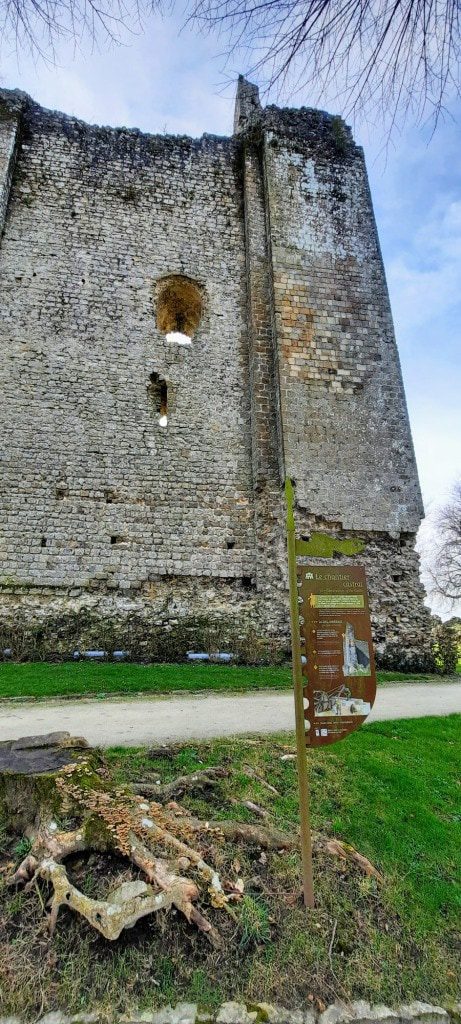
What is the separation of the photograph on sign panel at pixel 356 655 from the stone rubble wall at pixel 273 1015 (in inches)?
53.0

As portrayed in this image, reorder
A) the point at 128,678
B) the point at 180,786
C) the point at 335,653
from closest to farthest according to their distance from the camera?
the point at 335,653 → the point at 180,786 → the point at 128,678

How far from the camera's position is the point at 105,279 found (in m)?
11.8

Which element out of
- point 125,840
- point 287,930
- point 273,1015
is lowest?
point 273,1015

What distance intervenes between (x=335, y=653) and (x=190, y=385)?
9.54 metres

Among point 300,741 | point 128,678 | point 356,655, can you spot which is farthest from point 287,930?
point 128,678

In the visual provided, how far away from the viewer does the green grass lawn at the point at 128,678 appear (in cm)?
699

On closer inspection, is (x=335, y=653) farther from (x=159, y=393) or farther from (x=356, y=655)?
(x=159, y=393)

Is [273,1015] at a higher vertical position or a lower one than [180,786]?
lower

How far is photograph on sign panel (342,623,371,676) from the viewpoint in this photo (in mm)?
2816

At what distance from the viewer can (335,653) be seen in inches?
110

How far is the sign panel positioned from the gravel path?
2.25 metres

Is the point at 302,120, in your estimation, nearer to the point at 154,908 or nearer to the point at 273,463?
the point at 273,463

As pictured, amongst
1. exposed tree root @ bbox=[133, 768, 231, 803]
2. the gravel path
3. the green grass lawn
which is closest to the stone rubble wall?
exposed tree root @ bbox=[133, 768, 231, 803]

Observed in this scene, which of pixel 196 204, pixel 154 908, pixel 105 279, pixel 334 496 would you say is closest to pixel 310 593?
pixel 154 908
